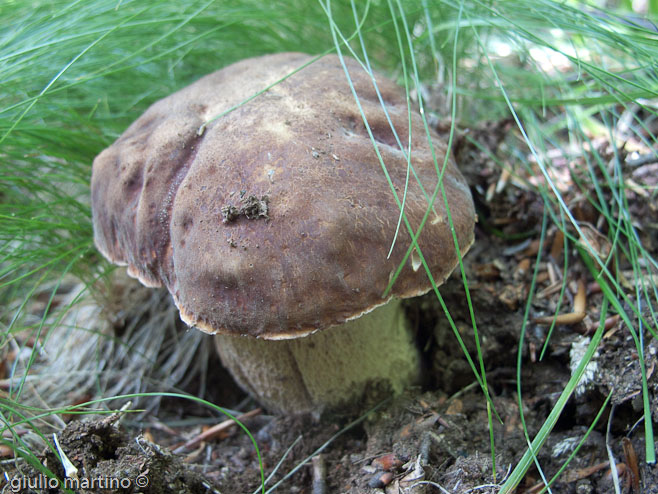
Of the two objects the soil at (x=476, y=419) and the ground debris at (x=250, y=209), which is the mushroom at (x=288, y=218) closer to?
the ground debris at (x=250, y=209)

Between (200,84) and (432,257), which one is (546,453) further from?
(200,84)

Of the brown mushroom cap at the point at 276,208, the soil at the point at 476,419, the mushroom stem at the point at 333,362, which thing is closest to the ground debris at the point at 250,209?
the brown mushroom cap at the point at 276,208

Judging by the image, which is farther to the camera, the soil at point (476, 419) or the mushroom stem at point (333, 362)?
the mushroom stem at point (333, 362)

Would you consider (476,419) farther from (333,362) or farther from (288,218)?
(288,218)

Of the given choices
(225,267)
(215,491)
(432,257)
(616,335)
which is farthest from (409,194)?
(215,491)

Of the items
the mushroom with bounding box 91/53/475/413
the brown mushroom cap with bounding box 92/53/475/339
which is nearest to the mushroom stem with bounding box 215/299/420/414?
the mushroom with bounding box 91/53/475/413

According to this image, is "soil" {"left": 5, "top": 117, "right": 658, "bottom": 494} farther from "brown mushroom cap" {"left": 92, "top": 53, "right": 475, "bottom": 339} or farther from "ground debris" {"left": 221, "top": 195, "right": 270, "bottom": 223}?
"ground debris" {"left": 221, "top": 195, "right": 270, "bottom": 223}

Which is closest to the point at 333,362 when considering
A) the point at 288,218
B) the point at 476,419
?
the point at 476,419

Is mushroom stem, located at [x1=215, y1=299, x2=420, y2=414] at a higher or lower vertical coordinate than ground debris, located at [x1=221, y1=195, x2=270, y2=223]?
lower
